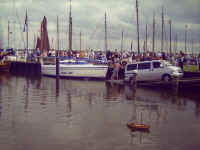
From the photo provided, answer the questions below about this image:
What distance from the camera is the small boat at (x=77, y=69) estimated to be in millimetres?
26781

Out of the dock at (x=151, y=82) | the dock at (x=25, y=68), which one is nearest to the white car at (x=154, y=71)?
the dock at (x=151, y=82)

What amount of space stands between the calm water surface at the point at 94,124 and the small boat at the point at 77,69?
503 inches

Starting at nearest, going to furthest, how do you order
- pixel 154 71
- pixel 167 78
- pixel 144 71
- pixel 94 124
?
pixel 94 124
pixel 167 78
pixel 154 71
pixel 144 71

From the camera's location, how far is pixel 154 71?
71.2ft

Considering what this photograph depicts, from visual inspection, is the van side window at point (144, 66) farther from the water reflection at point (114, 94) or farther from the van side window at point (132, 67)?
the water reflection at point (114, 94)

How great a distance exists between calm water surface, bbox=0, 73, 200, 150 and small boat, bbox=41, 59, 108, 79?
503 inches

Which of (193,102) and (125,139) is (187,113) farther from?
(125,139)

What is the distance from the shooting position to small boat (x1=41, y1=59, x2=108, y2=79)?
2678 centimetres

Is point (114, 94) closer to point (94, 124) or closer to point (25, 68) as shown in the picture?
point (94, 124)

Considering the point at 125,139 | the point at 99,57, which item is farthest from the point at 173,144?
the point at 99,57

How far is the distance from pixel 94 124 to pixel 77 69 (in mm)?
18596

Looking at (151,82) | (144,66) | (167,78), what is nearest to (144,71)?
(144,66)

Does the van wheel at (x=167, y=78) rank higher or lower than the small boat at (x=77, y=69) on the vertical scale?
lower

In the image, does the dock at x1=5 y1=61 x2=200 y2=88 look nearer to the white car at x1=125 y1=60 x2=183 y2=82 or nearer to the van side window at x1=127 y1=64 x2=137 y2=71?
the white car at x1=125 y1=60 x2=183 y2=82
